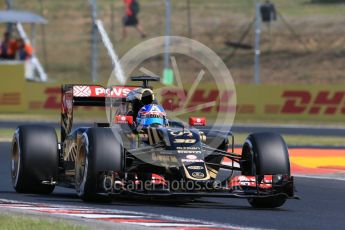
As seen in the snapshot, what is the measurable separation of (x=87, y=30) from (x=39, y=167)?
4030 cm

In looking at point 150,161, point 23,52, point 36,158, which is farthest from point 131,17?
point 150,161

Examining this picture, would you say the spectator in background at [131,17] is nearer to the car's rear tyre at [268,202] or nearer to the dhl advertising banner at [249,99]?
the dhl advertising banner at [249,99]

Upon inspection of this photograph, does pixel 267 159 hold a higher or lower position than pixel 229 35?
lower

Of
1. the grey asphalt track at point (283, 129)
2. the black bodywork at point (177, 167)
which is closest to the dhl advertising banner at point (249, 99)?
the grey asphalt track at point (283, 129)

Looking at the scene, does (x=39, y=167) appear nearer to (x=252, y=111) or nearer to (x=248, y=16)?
(x=252, y=111)

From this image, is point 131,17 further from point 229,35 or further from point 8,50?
point 8,50

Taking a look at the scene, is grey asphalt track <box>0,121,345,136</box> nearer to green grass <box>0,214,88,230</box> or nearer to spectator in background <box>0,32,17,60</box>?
spectator in background <box>0,32,17,60</box>

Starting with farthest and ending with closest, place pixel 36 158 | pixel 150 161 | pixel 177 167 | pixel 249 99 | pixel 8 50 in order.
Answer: pixel 8 50 < pixel 249 99 < pixel 36 158 < pixel 150 161 < pixel 177 167

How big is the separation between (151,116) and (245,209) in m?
Answer: 1.82

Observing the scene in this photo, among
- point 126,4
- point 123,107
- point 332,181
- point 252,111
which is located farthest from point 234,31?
point 123,107

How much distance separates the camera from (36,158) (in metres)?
15.2

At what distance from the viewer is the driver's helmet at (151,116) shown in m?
14.6

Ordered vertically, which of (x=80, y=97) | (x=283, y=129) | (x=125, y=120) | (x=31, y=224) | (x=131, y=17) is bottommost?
(x=31, y=224)

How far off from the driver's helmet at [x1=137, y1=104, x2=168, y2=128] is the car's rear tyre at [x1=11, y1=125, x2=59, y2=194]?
1.38m
